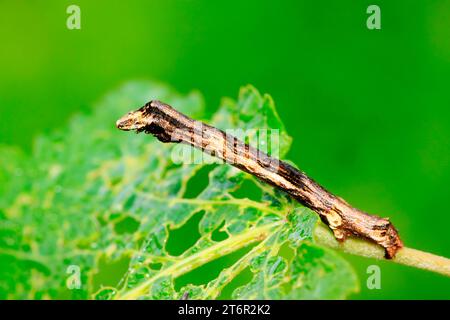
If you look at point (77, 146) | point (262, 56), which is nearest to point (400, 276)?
point (262, 56)

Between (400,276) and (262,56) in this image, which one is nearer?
(400,276)

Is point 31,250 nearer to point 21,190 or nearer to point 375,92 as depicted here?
point 21,190

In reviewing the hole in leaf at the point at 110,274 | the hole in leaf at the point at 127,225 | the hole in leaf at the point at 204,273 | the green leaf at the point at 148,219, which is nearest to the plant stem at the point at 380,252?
the green leaf at the point at 148,219

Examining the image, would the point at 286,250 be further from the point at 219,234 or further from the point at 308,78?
the point at 308,78

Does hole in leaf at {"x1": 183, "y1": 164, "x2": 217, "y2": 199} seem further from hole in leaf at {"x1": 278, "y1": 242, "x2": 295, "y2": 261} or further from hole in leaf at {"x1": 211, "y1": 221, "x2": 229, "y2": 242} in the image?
hole in leaf at {"x1": 211, "y1": 221, "x2": 229, "y2": 242}

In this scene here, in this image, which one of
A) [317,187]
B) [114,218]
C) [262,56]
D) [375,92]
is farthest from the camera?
[262,56]

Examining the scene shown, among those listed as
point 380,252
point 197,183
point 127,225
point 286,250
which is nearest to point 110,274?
point 127,225
